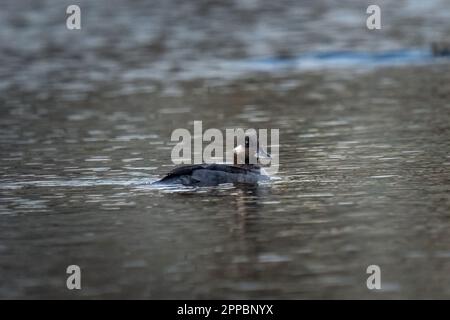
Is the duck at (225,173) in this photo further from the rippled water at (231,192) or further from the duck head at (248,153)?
the rippled water at (231,192)

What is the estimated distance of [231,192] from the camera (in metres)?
16.5

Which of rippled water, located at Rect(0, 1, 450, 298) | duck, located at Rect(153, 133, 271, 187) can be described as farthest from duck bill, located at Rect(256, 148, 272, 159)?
rippled water, located at Rect(0, 1, 450, 298)

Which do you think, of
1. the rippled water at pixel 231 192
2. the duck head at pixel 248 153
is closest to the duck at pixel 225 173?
the duck head at pixel 248 153

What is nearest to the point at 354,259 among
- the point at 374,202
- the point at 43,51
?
the point at 374,202

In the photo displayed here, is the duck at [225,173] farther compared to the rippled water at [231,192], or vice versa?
the duck at [225,173]

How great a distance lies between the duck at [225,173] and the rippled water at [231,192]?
8.1 inches

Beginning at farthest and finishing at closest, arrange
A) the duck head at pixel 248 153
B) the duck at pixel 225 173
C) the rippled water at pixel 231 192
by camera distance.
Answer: the duck head at pixel 248 153, the duck at pixel 225 173, the rippled water at pixel 231 192

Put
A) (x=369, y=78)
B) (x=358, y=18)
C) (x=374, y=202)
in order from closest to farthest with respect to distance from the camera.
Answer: (x=374, y=202)
(x=369, y=78)
(x=358, y=18)

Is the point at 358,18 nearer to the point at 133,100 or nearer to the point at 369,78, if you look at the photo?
the point at 369,78

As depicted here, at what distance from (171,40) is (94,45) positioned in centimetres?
210

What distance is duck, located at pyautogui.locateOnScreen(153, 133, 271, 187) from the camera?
16.5m

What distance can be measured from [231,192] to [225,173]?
0.42 m

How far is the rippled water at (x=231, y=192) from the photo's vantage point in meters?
12.3
